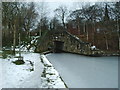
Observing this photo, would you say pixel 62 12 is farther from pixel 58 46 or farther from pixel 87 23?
pixel 58 46

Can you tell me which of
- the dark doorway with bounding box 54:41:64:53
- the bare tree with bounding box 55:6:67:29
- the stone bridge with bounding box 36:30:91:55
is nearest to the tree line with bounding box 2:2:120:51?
the bare tree with bounding box 55:6:67:29

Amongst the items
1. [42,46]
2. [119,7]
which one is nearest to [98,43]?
[119,7]

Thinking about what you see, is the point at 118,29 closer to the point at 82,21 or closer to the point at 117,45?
the point at 117,45

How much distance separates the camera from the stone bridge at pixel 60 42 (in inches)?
749

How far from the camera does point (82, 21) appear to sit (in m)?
25.0

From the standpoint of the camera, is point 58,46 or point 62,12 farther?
point 62,12

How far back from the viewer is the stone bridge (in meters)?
19.0

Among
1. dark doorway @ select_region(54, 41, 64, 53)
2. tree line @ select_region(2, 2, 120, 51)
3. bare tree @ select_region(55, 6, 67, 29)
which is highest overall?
bare tree @ select_region(55, 6, 67, 29)

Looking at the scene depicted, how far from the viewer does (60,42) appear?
2292 centimetres

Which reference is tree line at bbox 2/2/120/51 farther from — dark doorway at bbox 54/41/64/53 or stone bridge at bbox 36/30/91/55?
→ dark doorway at bbox 54/41/64/53

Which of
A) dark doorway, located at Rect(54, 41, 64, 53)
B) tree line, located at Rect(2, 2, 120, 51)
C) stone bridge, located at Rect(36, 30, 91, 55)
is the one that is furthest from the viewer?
dark doorway, located at Rect(54, 41, 64, 53)

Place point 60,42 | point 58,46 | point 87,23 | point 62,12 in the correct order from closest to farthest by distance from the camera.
Result: point 60,42 → point 58,46 → point 87,23 → point 62,12

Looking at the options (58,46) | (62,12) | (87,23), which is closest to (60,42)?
(58,46)

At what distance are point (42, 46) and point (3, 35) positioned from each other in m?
5.66
